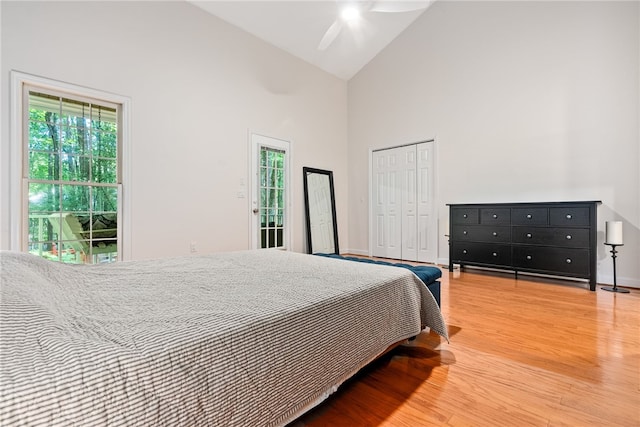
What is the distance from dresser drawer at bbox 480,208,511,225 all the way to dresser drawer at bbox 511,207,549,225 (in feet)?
0.18

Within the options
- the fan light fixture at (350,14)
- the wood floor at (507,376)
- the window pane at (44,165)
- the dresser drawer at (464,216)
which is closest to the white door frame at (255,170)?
the fan light fixture at (350,14)

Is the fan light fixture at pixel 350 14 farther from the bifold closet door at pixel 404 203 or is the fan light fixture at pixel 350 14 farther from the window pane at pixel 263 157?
→ the window pane at pixel 263 157

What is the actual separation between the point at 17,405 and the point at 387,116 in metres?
5.78

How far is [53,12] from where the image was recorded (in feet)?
9.30

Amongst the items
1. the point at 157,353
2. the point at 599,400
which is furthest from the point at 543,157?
the point at 157,353

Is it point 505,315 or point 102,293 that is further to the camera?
point 505,315

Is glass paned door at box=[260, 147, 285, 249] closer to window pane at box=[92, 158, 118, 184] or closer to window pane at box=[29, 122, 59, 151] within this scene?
window pane at box=[92, 158, 118, 184]

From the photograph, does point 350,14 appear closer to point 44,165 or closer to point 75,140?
point 75,140

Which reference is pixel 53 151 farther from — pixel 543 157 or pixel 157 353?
pixel 543 157

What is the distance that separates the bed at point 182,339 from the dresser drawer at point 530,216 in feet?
9.68

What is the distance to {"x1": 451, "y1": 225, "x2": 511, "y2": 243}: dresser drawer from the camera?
389 centimetres

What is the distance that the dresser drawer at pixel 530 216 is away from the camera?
3577 mm

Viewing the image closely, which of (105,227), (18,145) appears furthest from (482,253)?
(18,145)

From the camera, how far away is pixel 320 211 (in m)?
5.62
